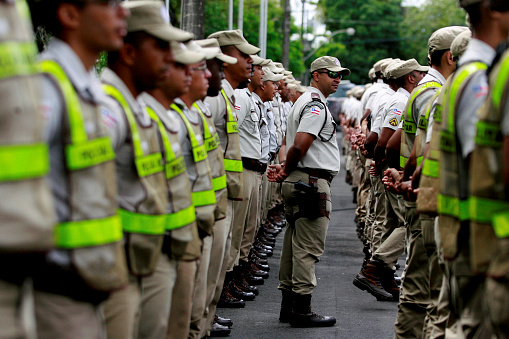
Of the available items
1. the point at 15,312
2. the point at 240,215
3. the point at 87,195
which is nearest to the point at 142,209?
the point at 87,195

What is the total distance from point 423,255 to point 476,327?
2507 mm

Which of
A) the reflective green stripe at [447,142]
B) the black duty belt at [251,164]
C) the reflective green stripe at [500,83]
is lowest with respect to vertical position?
the black duty belt at [251,164]

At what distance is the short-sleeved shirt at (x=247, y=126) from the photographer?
8.56m

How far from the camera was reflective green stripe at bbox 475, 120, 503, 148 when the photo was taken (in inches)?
124

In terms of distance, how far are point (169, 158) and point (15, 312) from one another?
173cm

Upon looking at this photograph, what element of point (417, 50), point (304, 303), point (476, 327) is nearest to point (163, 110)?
point (476, 327)

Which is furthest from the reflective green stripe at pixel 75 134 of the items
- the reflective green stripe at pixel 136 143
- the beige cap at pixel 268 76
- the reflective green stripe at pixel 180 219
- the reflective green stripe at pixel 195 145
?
the beige cap at pixel 268 76

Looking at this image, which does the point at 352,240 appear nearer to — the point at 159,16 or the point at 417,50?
the point at 159,16

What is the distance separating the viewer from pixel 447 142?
395cm

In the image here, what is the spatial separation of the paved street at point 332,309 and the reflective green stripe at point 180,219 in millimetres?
3203

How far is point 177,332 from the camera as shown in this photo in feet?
15.5

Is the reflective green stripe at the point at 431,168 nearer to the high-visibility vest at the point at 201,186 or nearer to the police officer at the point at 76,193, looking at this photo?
the high-visibility vest at the point at 201,186

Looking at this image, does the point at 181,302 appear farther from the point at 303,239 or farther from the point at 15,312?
the point at 303,239

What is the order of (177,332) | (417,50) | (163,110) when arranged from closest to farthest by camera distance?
1. (163,110)
2. (177,332)
3. (417,50)
